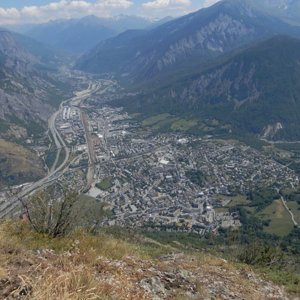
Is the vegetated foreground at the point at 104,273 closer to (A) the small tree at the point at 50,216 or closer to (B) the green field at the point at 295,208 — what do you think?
(A) the small tree at the point at 50,216

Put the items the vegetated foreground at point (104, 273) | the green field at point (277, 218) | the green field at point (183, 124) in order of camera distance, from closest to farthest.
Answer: the vegetated foreground at point (104, 273) < the green field at point (277, 218) < the green field at point (183, 124)

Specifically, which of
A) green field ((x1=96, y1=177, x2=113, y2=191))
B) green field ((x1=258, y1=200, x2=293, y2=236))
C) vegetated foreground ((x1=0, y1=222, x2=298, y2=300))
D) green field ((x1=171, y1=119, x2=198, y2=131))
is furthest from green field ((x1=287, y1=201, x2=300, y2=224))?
green field ((x1=171, y1=119, x2=198, y2=131))

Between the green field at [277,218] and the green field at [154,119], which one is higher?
the green field at [277,218]

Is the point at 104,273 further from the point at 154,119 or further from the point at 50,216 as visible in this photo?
the point at 154,119

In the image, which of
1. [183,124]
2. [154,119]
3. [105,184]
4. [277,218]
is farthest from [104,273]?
[154,119]

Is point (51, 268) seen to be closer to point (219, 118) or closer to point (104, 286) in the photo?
point (104, 286)

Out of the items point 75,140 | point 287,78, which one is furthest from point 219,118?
point 75,140

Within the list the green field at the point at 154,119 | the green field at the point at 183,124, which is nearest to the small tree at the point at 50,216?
the green field at the point at 183,124
